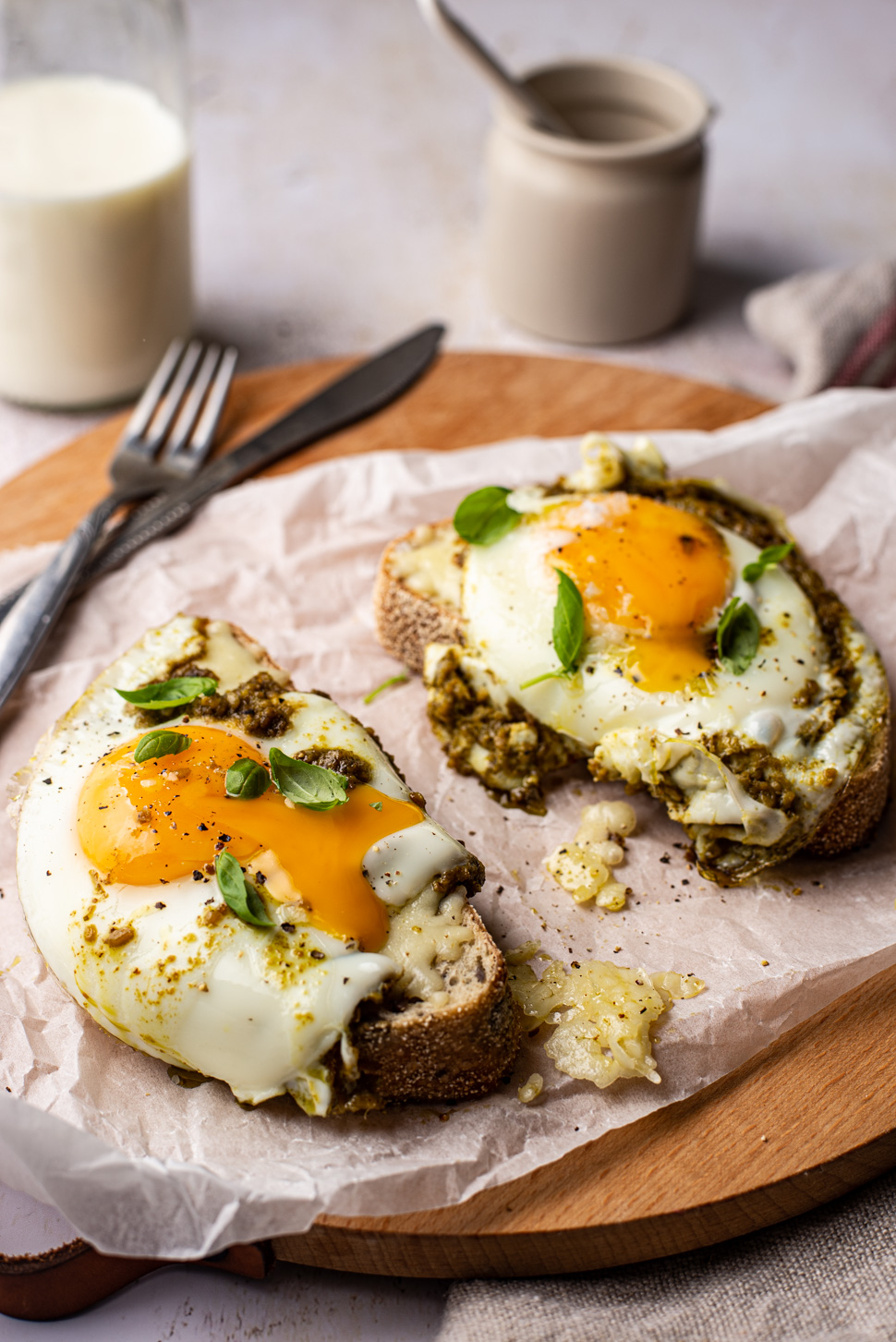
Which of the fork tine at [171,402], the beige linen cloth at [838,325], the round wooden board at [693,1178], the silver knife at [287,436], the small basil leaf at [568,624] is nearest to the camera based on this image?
the round wooden board at [693,1178]

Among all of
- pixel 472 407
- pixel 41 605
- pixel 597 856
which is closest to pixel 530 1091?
pixel 597 856

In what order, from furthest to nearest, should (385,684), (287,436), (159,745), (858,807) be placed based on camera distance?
(287,436), (385,684), (858,807), (159,745)

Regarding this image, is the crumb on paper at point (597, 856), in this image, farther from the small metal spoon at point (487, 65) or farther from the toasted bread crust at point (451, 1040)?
the small metal spoon at point (487, 65)

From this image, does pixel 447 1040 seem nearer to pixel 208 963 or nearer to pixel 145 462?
pixel 208 963

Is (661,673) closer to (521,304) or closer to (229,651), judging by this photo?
(229,651)

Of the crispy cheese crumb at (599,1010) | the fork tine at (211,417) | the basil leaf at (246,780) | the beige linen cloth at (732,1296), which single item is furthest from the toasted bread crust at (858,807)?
the fork tine at (211,417)

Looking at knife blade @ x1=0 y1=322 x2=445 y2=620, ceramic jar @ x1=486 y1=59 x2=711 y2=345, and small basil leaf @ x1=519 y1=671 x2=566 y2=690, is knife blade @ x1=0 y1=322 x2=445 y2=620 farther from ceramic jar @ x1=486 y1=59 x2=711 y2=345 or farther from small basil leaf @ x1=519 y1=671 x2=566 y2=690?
small basil leaf @ x1=519 y1=671 x2=566 y2=690

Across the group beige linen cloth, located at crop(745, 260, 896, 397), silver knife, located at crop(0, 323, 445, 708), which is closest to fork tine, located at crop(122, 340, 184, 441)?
silver knife, located at crop(0, 323, 445, 708)

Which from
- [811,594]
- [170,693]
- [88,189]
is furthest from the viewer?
[88,189]
